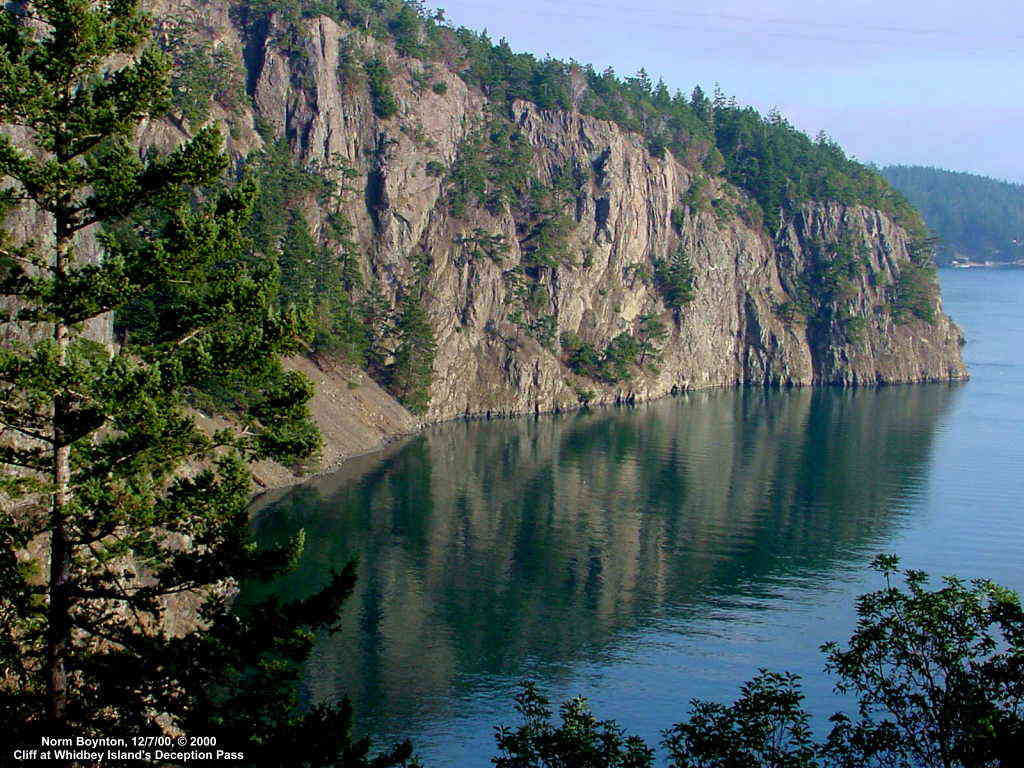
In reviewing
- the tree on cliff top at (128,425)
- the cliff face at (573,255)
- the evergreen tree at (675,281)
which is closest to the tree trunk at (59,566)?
the tree on cliff top at (128,425)

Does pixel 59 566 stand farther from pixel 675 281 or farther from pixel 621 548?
pixel 675 281

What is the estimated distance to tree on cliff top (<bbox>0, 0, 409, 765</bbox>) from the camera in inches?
781

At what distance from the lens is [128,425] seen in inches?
794

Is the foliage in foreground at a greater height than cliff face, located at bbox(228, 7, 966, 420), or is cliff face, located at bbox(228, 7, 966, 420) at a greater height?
cliff face, located at bbox(228, 7, 966, 420)

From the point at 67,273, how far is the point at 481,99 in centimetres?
11740

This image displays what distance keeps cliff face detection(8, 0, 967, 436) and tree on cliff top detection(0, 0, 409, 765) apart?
3074 inches

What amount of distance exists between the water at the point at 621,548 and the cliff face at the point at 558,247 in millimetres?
12871

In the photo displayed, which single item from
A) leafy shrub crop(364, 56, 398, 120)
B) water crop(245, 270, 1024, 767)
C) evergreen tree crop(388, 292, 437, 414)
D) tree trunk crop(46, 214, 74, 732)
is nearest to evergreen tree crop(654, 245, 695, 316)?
water crop(245, 270, 1024, 767)

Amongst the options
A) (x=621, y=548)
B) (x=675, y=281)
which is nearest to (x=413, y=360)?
(x=621, y=548)

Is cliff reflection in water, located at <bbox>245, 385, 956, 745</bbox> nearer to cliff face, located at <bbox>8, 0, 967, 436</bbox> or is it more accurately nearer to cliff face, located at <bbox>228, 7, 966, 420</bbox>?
cliff face, located at <bbox>228, 7, 966, 420</bbox>

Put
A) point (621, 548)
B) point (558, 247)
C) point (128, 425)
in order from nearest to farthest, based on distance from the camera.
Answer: point (128, 425) < point (621, 548) < point (558, 247)

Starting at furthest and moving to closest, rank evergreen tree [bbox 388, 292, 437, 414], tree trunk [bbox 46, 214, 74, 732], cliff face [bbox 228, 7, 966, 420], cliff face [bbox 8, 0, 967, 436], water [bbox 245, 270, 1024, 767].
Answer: cliff face [bbox 228, 7, 966, 420], cliff face [bbox 8, 0, 967, 436], evergreen tree [bbox 388, 292, 437, 414], water [bbox 245, 270, 1024, 767], tree trunk [bbox 46, 214, 74, 732]

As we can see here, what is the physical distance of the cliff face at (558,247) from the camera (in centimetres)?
11338

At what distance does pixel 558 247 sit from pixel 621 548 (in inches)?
2685
